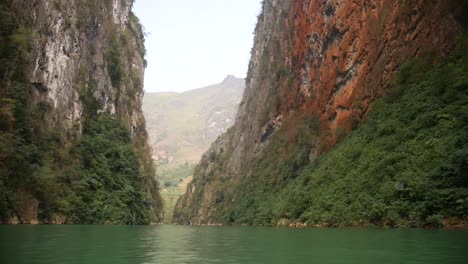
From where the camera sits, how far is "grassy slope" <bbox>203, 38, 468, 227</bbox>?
24125mm

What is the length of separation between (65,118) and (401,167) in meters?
39.1

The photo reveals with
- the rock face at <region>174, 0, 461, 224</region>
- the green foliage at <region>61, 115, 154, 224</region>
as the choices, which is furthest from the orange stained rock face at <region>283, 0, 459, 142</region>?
the green foliage at <region>61, 115, 154, 224</region>

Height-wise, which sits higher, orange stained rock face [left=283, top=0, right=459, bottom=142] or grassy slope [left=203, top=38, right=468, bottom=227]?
orange stained rock face [left=283, top=0, right=459, bottom=142]

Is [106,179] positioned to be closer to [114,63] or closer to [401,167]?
[114,63]

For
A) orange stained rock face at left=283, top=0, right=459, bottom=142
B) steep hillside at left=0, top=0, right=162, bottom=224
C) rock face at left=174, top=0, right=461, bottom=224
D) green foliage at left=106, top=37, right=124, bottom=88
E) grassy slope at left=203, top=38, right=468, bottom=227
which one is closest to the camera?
grassy slope at left=203, top=38, right=468, bottom=227

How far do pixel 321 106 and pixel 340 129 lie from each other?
6.86 m

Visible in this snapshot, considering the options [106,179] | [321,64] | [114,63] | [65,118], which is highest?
[114,63]

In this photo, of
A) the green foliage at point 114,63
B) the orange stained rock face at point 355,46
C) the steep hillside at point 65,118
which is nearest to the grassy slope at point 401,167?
the orange stained rock face at point 355,46

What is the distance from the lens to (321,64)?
5825 centimetres

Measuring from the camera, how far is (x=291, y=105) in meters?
65.7

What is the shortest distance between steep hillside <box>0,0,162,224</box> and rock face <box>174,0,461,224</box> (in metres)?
16.8

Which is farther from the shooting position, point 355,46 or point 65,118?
point 65,118

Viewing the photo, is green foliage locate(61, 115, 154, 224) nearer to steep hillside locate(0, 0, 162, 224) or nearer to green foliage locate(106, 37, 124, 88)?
steep hillside locate(0, 0, 162, 224)

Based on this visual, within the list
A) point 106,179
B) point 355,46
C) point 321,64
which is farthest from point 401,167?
point 106,179
